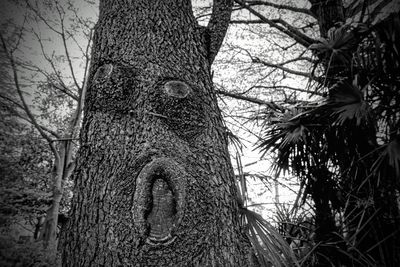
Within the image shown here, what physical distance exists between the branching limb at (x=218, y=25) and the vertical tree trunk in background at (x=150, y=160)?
0.69 ft

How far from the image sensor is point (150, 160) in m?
0.91

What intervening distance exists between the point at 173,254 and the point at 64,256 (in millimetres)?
448

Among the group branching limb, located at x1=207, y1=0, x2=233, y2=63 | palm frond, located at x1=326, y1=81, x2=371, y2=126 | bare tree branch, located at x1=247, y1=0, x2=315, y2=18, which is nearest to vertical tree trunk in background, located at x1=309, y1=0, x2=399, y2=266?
palm frond, located at x1=326, y1=81, x2=371, y2=126

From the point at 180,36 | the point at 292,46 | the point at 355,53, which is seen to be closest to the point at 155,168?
the point at 180,36

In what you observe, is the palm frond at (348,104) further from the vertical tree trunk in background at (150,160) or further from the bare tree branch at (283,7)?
the bare tree branch at (283,7)

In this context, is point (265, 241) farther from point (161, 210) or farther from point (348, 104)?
point (348, 104)

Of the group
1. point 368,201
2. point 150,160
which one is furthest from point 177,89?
point 368,201

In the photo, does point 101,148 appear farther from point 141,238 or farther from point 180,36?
point 180,36

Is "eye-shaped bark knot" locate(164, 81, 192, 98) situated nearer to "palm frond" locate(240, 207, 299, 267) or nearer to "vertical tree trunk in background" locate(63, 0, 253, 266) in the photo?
"vertical tree trunk in background" locate(63, 0, 253, 266)

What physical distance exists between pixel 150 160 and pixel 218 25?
108 cm

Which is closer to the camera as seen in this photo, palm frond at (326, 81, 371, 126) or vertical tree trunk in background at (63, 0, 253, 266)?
vertical tree trunk in background at (63, 0, 253, 266)

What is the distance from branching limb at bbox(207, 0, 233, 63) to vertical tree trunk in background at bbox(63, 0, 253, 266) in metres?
0.21

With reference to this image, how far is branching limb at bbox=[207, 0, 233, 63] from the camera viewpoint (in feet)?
4.69

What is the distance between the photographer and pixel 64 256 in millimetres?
866
